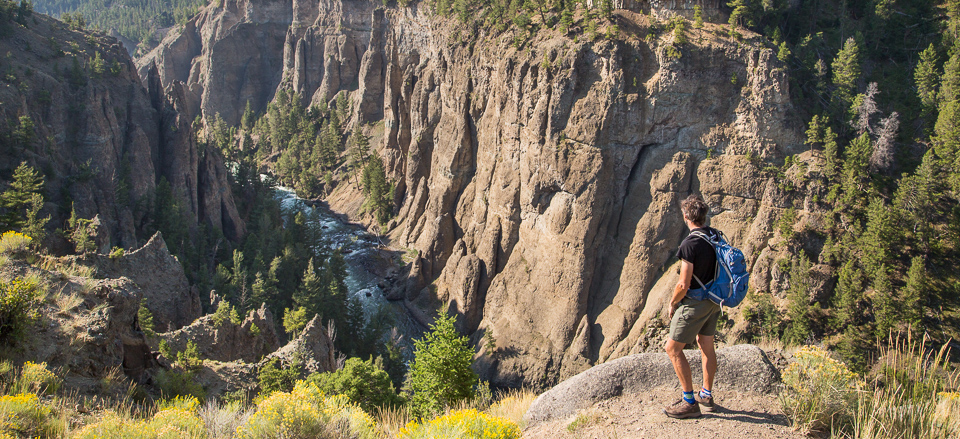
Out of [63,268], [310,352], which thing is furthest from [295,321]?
[63,268]

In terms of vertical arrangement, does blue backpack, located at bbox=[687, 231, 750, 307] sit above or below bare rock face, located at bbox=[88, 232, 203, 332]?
above

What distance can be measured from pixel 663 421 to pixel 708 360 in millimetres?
1187

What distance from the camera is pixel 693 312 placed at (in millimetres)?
8438

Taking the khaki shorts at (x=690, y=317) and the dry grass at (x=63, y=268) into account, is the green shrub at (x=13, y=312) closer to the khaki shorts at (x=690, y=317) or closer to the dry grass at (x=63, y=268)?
the dry grass at (x=63, y=268)

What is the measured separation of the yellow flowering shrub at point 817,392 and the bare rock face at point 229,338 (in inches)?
889

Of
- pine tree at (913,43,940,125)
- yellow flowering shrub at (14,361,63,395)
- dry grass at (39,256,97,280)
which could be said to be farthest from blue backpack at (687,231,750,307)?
pine tree at (913,43,940,125)

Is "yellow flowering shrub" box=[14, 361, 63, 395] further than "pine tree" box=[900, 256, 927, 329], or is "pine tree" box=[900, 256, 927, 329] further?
"pine tree" box=[900, 256, 927, 329]

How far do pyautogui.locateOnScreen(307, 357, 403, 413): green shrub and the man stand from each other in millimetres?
15152

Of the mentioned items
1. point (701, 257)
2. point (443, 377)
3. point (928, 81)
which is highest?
point (928, 81)

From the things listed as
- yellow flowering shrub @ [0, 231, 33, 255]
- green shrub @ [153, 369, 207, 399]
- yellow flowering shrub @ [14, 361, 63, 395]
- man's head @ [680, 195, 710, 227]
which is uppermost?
man's head @ [680, 195, 710, 227]

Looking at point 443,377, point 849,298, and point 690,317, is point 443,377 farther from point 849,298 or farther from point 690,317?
point 849,298

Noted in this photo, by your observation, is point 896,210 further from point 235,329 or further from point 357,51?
point 357,51

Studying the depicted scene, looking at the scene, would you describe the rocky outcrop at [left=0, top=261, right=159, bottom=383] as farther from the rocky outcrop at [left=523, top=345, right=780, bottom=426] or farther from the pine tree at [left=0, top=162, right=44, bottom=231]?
the pine tree at [left=0, top=162, right=44, bottom=231]

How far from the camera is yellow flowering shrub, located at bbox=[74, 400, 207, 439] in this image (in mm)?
7582
